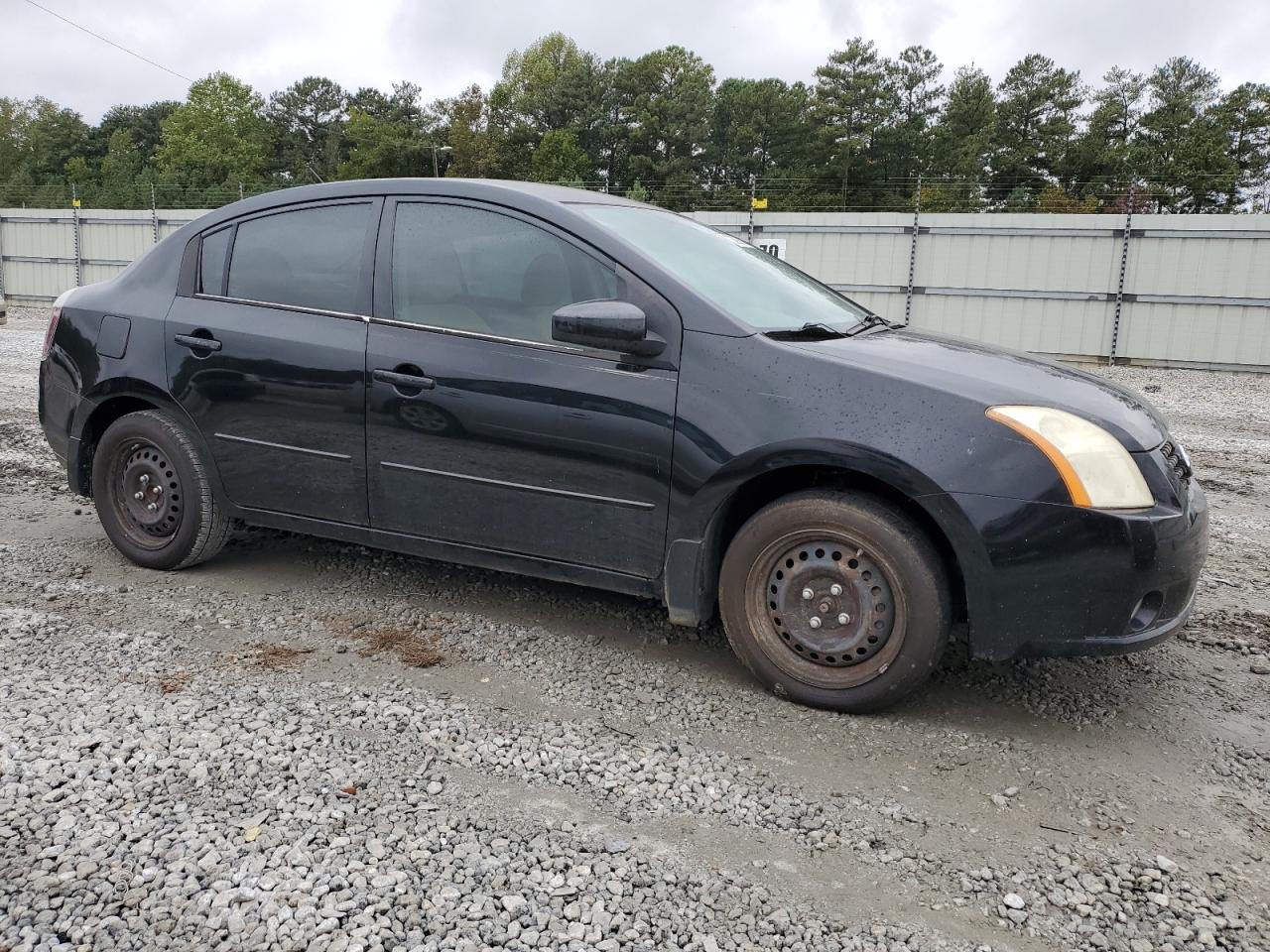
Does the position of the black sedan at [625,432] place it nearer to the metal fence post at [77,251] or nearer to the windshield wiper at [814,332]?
the windshield wiper at [814,332]

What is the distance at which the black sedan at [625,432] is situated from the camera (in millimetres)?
3076

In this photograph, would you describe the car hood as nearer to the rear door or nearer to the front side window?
the front side window

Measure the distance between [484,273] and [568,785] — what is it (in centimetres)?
195

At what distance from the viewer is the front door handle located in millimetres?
3805

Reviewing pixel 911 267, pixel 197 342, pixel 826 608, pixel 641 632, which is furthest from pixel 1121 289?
pixel 197 342

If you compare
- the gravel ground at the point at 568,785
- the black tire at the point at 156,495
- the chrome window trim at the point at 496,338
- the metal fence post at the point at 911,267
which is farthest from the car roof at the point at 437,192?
the metal fence post at the point at 911,267

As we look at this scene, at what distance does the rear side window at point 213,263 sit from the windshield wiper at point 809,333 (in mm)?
2451

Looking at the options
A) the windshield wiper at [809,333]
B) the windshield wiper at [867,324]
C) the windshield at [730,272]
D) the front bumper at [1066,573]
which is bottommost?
the front bumper at [1066,573]

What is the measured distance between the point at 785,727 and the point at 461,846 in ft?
3.84

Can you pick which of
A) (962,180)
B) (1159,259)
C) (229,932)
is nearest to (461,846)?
(229,932)

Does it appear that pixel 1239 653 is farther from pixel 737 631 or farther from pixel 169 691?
pixel 169 691

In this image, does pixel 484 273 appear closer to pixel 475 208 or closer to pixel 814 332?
pixel 475 208

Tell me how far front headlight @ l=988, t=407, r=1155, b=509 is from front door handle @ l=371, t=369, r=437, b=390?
6.50 feet

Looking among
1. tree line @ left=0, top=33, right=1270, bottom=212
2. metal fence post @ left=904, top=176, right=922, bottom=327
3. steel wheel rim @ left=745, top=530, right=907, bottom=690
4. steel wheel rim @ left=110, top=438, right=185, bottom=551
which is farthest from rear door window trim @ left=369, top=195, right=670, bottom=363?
tree line @ left=0, top=33, right=1270, bottom=212
